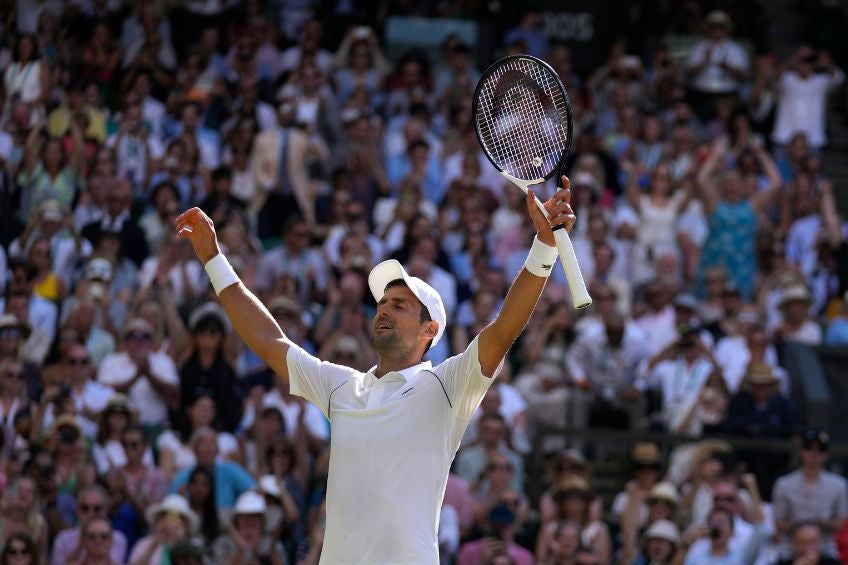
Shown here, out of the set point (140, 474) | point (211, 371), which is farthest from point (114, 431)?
point (211, 371)

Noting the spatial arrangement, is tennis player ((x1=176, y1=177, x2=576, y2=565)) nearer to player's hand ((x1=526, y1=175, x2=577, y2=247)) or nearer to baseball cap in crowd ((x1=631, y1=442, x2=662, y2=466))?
player's hand ((x1=526, y1=175, x2=577, y2=247))

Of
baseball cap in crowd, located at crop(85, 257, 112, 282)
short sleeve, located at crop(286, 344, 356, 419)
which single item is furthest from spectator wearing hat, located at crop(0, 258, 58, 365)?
short sleeve, located at crop(286, 344, 356, 419)

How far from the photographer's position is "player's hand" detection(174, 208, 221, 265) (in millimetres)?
6980

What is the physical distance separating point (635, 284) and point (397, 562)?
9653mm

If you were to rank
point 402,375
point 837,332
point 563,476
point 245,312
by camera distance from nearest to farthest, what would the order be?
point 402,375 → point 245,312 → point 563,476 → point 837,332

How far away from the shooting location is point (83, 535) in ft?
37.3

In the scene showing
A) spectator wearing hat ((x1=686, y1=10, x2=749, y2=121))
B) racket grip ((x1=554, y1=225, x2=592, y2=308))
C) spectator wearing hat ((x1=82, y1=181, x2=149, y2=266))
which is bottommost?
spectator wearing hat ((x1=82, y1=181, x2=149, y2=266))

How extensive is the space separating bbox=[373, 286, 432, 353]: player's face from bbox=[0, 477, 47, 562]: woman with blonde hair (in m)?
5.34

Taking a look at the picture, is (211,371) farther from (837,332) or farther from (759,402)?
(837,332)

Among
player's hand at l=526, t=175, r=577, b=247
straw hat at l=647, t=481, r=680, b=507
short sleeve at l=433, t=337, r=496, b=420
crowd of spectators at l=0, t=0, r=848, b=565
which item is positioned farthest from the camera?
straw hat at l=647, t=481, r=680, b=507

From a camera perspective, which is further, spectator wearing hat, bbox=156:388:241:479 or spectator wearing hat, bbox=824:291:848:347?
spectator wearing hat, bbox=824:291:848:347

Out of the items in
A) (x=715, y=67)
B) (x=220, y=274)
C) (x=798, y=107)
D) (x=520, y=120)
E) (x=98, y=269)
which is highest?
(x=715, y=67)

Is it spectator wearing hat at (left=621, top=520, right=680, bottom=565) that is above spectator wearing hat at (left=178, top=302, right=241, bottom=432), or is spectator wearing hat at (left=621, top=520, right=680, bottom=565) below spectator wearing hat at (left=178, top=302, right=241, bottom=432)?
below

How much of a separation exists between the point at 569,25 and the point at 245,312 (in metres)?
14.7
